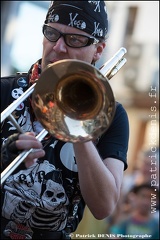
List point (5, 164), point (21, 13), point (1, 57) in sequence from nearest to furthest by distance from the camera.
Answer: point (5, 164) < point (1, 57) < point (21, 13)

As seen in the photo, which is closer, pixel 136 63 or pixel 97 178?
pixel 97 178

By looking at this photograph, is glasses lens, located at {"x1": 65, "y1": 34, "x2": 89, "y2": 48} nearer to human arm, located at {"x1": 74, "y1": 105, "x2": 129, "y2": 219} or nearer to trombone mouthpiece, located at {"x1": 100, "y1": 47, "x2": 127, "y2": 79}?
trombone mouthpiece, located at {"x1": 100, "y1": 47, "x2": 127, "y2": 79}

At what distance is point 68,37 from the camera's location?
360 centimetres

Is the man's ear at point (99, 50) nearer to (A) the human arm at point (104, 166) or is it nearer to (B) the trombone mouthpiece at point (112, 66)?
(B) the trombone mouthpiece at point (112, 66)

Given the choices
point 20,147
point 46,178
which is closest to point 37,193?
point 46,178

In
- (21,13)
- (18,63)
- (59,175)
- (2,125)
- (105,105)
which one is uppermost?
(105,105)

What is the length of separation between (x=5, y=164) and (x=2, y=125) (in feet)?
1.21

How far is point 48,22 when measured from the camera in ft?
12.2

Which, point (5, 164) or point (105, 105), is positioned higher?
point (105, 105)

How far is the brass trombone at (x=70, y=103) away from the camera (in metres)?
3.22

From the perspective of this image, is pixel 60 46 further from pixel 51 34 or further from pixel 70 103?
pixel 70 103

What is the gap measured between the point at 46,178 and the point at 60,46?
2.17 feet

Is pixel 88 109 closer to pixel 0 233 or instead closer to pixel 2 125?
pixel 2 125

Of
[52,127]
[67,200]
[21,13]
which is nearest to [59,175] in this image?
[67,200]
